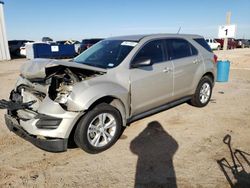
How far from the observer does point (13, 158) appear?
3568 mm

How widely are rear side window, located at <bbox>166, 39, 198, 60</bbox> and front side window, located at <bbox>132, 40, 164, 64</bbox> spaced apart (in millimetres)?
232

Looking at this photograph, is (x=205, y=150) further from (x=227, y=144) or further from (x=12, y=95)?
(x=12, y=95)


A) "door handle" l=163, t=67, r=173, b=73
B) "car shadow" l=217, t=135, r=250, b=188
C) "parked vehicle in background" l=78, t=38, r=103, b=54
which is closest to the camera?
"car shadow" l=217, t=135, r=250, b=188

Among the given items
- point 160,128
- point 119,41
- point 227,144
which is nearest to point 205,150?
point 227,144

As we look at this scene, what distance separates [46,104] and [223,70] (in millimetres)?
7510

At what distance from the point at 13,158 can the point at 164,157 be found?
90.2 inches

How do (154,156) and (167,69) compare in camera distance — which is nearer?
(154,156)

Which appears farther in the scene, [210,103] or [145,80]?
[210,103]

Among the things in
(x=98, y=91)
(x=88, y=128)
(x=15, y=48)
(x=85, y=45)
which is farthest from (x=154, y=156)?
(x=15, y=48)

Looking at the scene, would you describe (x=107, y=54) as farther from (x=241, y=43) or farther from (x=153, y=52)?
(x=241, y=43)

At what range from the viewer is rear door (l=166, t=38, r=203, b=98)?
479 centimetres

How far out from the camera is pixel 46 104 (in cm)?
322

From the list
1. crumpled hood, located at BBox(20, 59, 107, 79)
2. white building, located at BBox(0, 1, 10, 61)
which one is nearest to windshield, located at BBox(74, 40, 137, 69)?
crumpled hood, located at BBox(20, 59, 107, 79)

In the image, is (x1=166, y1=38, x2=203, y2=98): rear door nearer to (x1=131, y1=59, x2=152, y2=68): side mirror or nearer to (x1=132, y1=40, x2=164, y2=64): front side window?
(x1=132, y1=40, x2=164, y2=64): front side window
